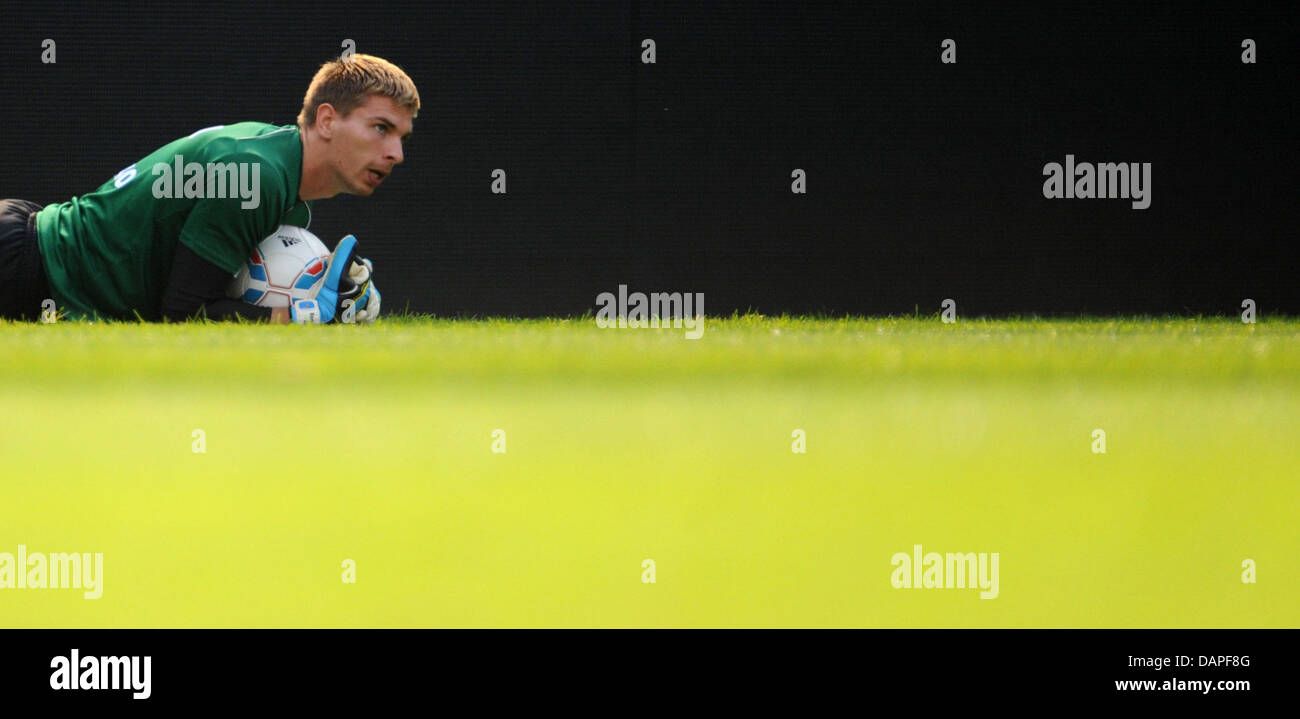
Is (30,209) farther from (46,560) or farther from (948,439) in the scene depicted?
(948,439)

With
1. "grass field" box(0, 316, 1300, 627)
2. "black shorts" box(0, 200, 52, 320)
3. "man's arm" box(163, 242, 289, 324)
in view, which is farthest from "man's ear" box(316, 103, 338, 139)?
"grass field" box(0, 316, 1300, 627)

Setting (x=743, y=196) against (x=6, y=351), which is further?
(x=743, y=196)

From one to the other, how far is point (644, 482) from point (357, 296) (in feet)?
5.65

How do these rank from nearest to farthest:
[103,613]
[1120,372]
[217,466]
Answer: [103,613] < [217,466] < [1120,372]

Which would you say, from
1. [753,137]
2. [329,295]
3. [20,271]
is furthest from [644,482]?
[753,137]

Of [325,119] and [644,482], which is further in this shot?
[325,119]

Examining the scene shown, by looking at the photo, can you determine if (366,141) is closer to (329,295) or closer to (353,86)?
(353,86)

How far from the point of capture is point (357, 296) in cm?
253

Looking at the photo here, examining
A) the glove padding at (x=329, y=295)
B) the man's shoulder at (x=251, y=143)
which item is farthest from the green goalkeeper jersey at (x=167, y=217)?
the glove padding at (x=329, y=295)

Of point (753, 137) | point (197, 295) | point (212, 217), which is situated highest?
point (753, 137)

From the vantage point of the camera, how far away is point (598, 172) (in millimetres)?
3568

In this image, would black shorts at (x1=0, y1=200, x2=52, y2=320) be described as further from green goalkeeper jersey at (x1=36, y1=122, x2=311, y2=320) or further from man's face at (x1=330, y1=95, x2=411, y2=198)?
man's face at (x1=330, y1=95, x2=411, y2=198)

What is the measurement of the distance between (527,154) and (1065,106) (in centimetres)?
167

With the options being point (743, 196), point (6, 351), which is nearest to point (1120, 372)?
point (6, 351)
